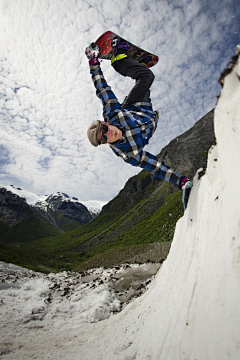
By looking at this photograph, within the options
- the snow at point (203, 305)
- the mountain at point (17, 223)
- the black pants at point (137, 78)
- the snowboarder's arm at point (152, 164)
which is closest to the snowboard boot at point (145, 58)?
the black pants at point (137, 78)

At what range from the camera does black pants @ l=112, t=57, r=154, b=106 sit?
3.91m

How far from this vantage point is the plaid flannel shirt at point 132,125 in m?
3.46

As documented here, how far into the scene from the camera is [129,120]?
136 inches

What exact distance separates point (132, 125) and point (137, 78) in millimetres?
1541

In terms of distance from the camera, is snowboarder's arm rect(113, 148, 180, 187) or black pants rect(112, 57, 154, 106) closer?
snowboarder's arm rect(113, 148, 180, 187)

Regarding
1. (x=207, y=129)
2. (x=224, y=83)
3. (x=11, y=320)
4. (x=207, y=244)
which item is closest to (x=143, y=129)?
(x=224, y=83)

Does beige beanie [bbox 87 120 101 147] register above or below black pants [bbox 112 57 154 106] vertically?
below

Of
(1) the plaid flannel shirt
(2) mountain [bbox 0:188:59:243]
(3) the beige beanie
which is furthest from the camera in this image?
(2) mountain [bbox 0:188:59:243]

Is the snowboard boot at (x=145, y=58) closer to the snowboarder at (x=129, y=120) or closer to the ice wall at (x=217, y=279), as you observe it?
the snowboarder at (x=129, y=120)

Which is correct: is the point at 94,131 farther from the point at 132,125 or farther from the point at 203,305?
the point at 203,305

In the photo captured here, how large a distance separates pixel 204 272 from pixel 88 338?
318 cm

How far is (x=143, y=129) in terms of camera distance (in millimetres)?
3643

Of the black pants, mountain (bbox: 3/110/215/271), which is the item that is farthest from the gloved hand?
mountain (bbox: 3/110/215/271)

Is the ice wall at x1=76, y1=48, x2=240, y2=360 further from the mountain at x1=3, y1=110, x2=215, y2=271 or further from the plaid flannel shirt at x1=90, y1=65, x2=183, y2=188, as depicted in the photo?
the mountain at x1=3, y1=110, x2=215, y2=271
